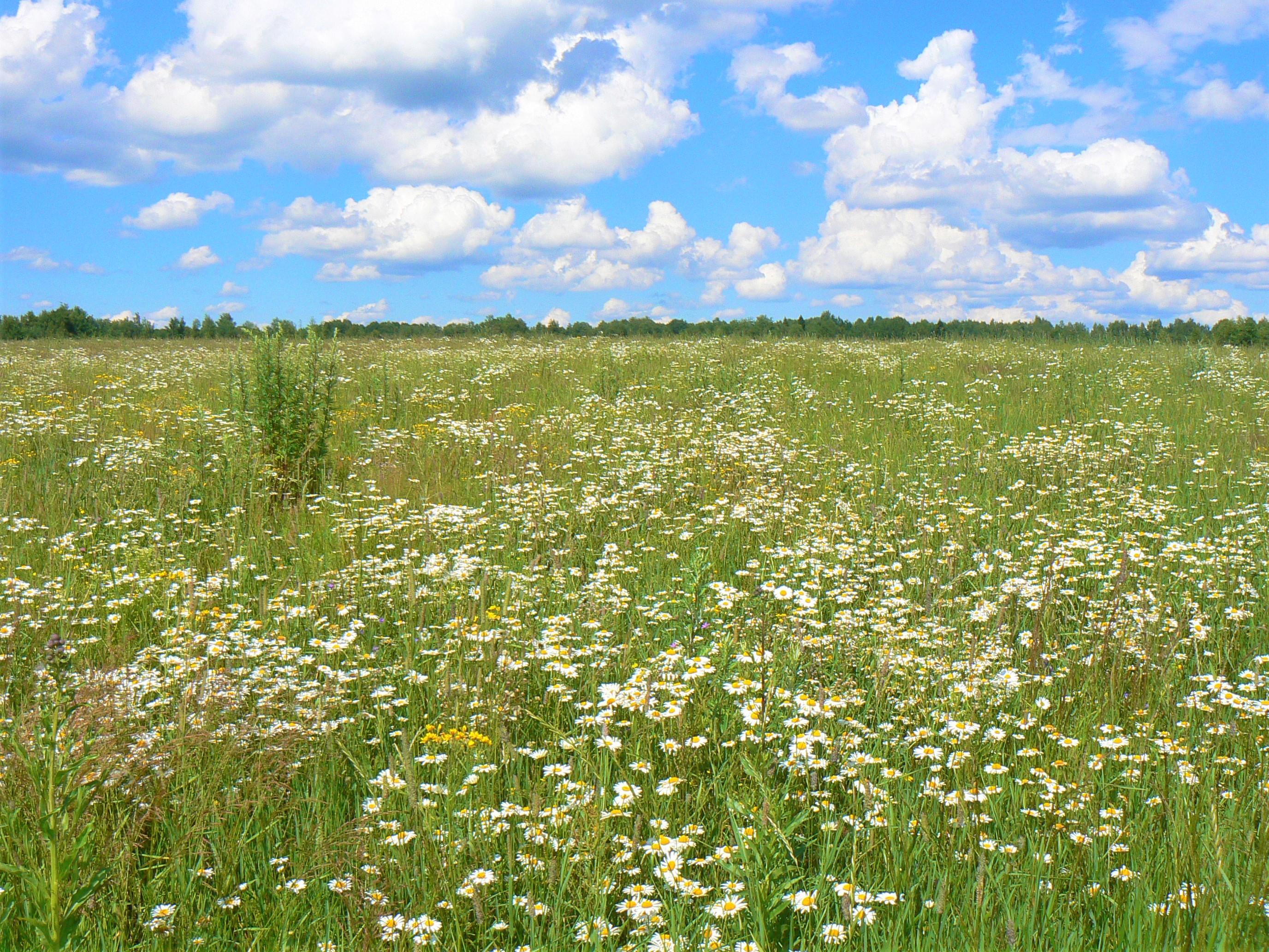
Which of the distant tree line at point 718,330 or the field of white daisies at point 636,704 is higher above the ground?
the distant tree line at point 718,330

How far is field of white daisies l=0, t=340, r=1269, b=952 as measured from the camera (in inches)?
87.7

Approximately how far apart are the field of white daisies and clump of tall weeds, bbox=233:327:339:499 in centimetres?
30

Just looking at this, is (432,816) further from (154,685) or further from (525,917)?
(154,685)

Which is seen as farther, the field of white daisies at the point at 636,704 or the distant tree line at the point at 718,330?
the distant tree line at the point at 718,330

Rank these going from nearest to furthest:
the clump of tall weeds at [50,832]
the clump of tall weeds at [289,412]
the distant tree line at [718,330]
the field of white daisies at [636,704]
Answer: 1. the clump of tall weeds at [50,832]
2. the field of white daisies at [636,704]
3. the clump of tall weeds at [289,412]
4. the distant tree line at [718,330]

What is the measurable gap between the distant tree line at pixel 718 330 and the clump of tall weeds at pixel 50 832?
1621 cm

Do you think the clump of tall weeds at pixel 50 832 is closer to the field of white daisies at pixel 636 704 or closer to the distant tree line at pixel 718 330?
the field of white daisies at pixel 636 704

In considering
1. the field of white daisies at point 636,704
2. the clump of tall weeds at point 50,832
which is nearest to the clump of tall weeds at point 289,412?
the field of white daisies at point 636,704

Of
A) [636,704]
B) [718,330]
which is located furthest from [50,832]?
[718,330]

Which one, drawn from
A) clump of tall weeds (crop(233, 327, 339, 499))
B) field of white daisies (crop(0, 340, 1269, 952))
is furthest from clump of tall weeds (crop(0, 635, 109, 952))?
clump of tall weeds (crop(233, 327, 339, 499))

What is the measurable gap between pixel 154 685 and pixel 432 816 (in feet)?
5.13

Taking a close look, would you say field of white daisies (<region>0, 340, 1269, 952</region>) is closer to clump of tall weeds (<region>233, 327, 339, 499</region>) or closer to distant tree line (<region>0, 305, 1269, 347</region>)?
clump of tall weeds (<region>233, 327, 339, 499</region>)

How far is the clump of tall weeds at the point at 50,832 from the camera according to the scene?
186 centimetres

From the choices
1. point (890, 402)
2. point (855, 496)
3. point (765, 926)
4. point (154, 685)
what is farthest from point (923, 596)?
point (890, 402)
